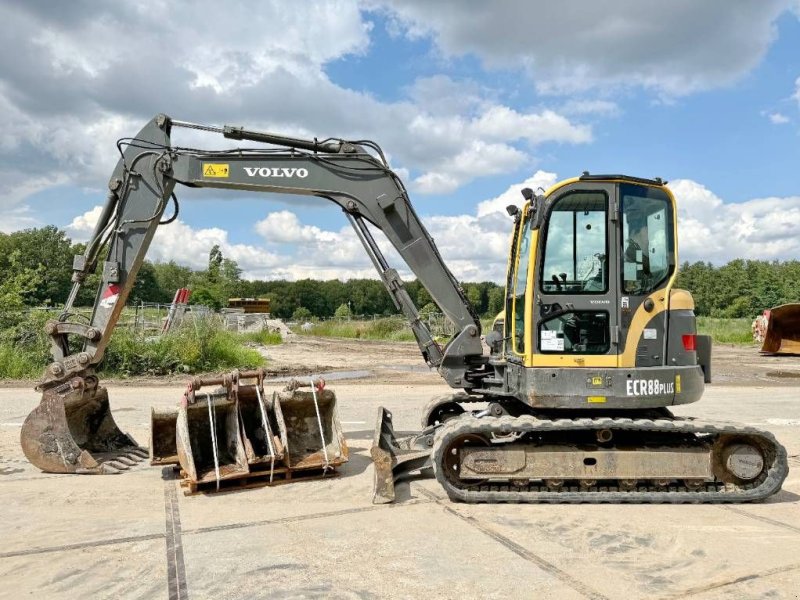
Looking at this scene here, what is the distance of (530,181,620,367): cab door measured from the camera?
6.56m

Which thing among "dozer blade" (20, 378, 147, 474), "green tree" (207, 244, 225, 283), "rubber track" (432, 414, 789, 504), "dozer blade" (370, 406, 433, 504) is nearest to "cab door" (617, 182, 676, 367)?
"rubber track" (432, 414, 789, 504)

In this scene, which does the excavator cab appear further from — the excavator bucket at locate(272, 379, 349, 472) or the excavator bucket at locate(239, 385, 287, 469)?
the excavator bucket at locate(239, 385, 287, 469)

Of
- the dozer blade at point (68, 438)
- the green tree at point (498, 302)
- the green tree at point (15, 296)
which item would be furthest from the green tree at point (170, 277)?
the dozer blade at point (68, 438)

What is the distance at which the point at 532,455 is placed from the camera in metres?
6.42

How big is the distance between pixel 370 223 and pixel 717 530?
471 centimetres

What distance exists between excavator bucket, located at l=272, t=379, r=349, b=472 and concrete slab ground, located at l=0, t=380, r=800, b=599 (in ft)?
1.55

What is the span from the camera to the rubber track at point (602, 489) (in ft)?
20.5

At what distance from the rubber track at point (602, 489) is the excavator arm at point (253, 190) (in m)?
1.40

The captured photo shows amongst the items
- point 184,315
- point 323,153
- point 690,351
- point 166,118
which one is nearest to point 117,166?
point 166,118

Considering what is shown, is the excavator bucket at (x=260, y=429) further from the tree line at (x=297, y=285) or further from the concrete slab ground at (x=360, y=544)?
the tree line at (x=297, y=285)

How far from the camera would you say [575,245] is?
6.68 metres

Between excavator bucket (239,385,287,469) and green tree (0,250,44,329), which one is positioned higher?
green tree (0,250,44,329)

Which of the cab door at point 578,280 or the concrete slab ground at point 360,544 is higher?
the cab door at point 578,280

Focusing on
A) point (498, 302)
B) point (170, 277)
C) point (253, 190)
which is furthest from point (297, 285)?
point (253, 190)
